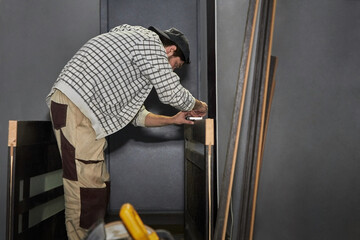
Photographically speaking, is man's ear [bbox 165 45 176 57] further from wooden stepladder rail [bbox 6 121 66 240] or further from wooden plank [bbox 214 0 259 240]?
wooden plank [bbox 214 0 259 240]

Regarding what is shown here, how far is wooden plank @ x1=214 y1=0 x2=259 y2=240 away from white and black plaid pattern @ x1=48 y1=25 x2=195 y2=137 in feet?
2.02

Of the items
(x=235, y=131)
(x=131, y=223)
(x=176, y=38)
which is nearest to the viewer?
(x=131, y=223)

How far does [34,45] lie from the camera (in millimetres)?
3064

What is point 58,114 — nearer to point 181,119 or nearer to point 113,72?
point 113,72

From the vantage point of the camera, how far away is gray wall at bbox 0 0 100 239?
2.96m

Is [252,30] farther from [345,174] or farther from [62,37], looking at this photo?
[62,37]

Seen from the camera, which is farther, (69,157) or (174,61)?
(174,61)

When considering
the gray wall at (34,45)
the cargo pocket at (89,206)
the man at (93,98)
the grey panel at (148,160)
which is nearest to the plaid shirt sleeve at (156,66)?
the man at (93,98)

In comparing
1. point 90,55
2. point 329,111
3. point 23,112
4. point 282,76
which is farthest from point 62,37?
point 329,111

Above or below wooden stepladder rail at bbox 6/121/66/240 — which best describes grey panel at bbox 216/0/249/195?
above

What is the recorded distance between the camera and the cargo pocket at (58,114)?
1.81 m

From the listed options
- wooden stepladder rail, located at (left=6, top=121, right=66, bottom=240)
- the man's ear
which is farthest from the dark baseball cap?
wooden stepladder rail, located at (left=6, top=121, right=66, bottom=240)

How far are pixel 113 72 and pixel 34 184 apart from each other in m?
0.67

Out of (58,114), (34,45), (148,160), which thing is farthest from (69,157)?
(148,160)
